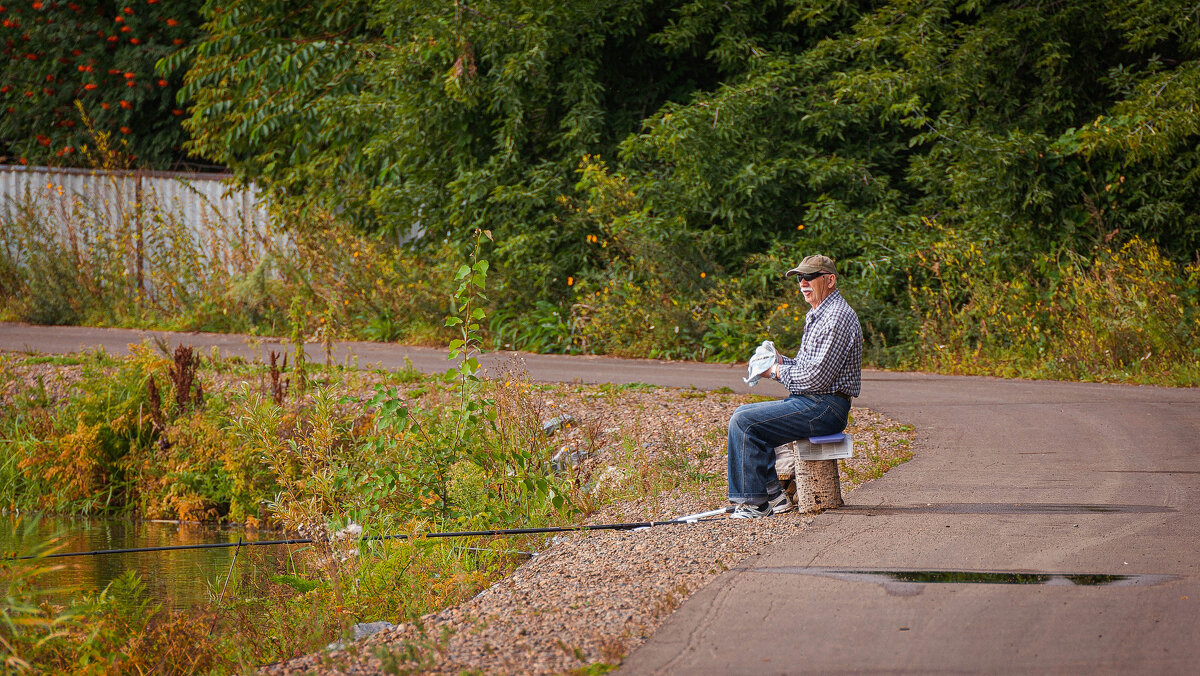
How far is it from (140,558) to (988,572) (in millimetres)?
6032

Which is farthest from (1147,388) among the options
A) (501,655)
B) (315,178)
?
(315,178)

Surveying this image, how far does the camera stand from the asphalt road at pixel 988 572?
13.4ft

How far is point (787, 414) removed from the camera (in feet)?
20.5

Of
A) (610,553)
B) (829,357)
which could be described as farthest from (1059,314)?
(610,553)

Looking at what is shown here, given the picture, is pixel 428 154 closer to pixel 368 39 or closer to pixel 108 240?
pixel 368 39

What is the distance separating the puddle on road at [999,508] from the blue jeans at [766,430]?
465 mm

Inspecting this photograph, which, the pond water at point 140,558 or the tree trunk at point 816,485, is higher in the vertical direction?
the tree trunk at point 816,485

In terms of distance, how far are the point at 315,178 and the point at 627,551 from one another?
13318mm

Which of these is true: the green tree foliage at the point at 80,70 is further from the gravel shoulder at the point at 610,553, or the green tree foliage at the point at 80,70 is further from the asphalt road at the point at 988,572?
the asphalt road at the point at 988,572

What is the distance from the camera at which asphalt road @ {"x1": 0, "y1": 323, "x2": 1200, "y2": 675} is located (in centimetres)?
407

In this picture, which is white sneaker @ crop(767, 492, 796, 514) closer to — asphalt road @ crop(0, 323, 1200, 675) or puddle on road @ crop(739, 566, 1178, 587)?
asphalt road @ crop(0, 323, 1200, 675)

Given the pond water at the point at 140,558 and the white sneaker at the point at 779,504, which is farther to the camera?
the pond water at the point at 140,558

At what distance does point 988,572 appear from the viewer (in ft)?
16.7

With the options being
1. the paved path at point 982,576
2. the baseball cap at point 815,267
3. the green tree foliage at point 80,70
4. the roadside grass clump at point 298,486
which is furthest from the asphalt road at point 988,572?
the green tree foliage at point 80,70
